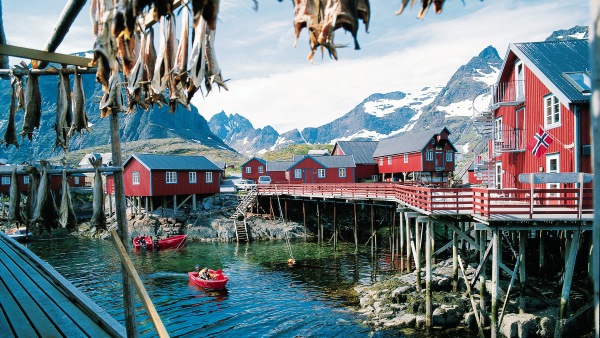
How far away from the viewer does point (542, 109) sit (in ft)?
65.2

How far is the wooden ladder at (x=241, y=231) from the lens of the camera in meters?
38.7

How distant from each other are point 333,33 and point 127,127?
20369cm

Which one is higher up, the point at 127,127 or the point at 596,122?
the point at 127,127

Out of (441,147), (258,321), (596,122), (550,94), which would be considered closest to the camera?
(596,122)

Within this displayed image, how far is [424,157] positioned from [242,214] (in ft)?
81.2

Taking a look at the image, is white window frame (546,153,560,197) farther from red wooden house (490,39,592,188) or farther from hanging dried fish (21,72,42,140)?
hanging dried fish (21,72,42,140)

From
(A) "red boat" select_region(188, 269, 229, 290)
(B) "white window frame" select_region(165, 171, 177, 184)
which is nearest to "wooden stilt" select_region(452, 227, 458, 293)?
(A) "red boat" select_region(188, 269, 229, 290)

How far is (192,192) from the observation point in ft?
148

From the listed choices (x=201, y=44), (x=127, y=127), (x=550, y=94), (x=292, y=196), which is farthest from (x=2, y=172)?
(x=127, y=127)

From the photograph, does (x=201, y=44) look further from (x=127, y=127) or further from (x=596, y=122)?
(x=127, y=127)

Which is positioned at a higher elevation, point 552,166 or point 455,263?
point 552,166

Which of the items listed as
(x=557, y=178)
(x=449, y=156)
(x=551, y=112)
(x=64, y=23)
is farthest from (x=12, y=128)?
(x=449, y=156)

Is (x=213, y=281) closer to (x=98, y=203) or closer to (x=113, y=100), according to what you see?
(x=98, y=203)

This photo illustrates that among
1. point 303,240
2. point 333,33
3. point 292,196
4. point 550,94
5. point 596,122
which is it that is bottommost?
point 303,240
